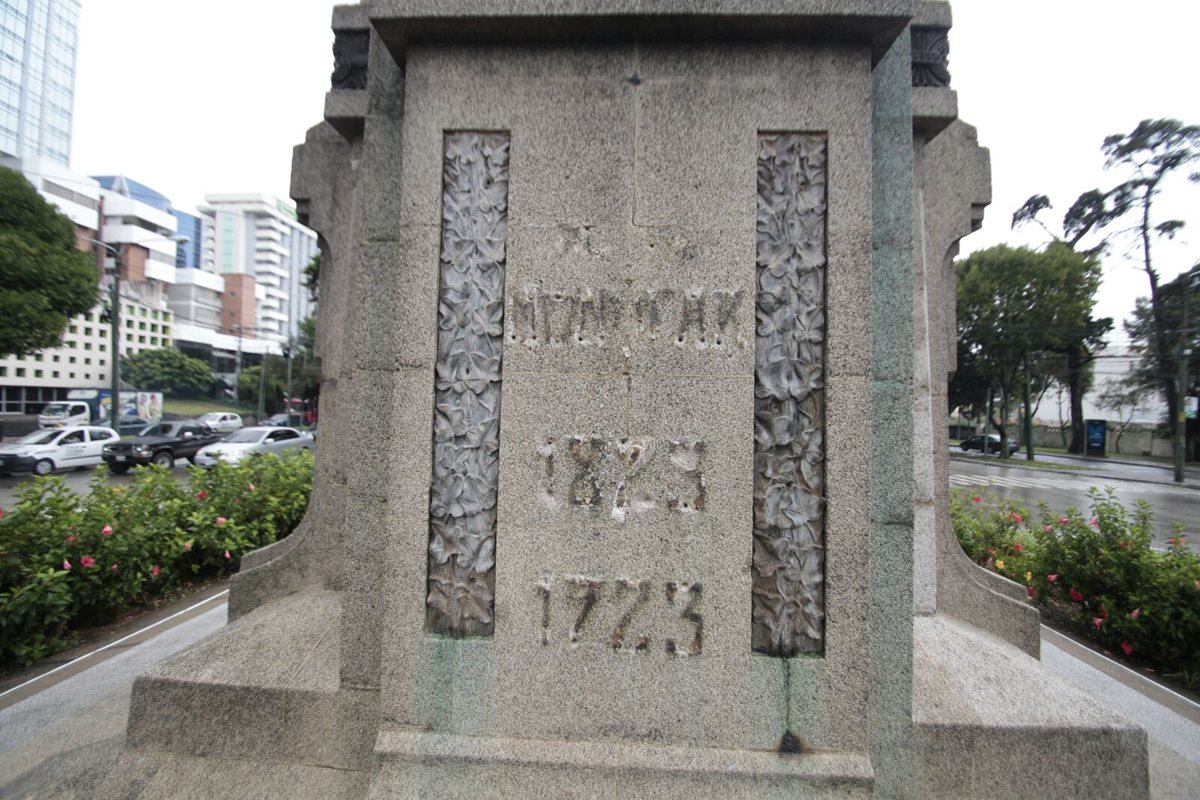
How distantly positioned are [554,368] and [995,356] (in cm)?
3679

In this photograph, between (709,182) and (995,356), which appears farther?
(995,356)

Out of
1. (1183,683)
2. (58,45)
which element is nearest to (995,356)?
(1183,683)

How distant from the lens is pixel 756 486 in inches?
113

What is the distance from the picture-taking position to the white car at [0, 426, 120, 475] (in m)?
19.5

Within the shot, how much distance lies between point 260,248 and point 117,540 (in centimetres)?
13194

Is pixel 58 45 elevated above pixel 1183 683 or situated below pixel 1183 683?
above

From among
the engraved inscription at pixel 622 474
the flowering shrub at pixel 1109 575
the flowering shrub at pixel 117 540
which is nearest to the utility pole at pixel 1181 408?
the flowering shrub at pixel 1109 575

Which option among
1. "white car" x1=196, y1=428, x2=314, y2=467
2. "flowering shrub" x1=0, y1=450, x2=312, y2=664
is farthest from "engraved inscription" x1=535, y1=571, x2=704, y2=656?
"white car" x1=196, y1=428, x2=314, y2=467

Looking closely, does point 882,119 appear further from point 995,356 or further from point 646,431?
point 995,356

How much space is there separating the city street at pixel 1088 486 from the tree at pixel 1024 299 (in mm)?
6108

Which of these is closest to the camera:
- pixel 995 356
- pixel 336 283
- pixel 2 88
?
pixel 336 283

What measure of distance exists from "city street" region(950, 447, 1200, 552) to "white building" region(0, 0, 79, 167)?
114 feet

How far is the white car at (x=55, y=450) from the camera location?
19500 millimetres

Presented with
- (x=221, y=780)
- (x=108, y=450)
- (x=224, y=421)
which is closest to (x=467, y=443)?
(x=221, y=780)
